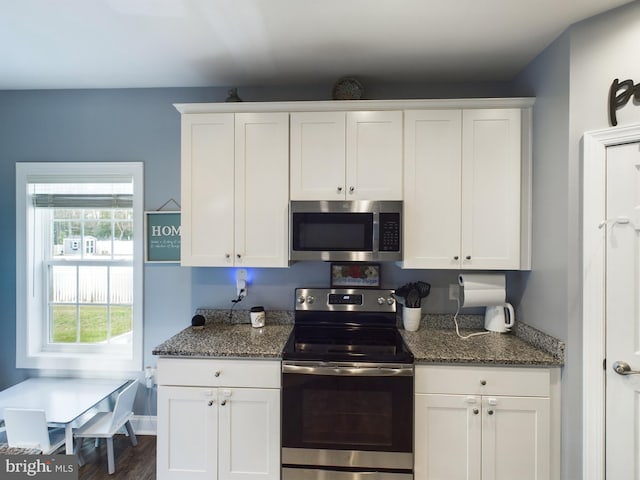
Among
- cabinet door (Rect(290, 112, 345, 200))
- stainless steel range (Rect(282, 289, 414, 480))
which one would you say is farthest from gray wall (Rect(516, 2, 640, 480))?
cabinet door (Rect(290, 112, 345, 200))

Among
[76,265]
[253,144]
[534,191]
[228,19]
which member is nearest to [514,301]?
[534,191]

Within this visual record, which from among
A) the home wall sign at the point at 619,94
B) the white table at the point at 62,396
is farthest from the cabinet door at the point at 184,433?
the home wall sign at the point at 619,94

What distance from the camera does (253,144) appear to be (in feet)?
6.63

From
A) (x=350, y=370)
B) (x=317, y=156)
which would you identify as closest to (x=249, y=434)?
(x=350, y=370)

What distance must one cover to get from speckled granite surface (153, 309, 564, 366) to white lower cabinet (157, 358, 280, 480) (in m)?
0.07

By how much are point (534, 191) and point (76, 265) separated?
344 cm

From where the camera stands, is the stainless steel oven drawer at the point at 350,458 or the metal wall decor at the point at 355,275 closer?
the stainless steel oven drawer at the point at 350,458

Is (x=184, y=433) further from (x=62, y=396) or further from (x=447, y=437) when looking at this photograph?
(x=447, y=437)

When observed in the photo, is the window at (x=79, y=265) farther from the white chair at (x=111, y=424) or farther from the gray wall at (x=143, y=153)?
the white chair at (x=111, y=424)

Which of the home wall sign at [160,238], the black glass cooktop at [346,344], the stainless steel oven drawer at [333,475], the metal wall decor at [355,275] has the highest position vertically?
the home wall sign at [160,238]

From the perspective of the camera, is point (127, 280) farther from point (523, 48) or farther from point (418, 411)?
point (523, 48)

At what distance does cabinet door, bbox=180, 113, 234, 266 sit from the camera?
204 cm

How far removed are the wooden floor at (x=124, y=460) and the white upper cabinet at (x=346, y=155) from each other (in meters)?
2.11

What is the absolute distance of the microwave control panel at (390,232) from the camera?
192 centimetres
